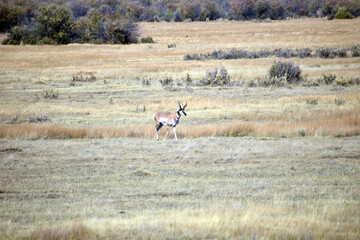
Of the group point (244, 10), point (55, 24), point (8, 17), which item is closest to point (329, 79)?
point (55, 24)

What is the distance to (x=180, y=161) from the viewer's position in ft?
42.8

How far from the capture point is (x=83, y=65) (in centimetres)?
4116

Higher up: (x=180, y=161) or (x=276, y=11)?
(x=276, y=11)

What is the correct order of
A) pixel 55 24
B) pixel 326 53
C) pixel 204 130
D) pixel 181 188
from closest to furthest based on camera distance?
1. pixel 181 188
2. pixel 204 130
3. pixel 326 53
4. pixel 55 24

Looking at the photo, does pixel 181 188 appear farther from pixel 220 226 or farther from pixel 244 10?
pixel 244 10

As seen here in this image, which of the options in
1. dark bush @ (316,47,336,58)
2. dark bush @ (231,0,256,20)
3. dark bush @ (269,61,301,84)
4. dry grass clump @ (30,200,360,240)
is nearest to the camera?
dry grass clump @ (30,200,360,240)

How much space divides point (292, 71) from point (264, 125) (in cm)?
1434

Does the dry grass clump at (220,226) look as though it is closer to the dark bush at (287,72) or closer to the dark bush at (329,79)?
the dark bush at (329,79)

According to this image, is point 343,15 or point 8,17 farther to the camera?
point 343,15

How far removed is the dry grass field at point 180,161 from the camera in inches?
303

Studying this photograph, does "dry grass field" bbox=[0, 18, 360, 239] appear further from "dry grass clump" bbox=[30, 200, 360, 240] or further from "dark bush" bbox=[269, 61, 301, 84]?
"dark bush" bbox=[269, 61, 301, 84]

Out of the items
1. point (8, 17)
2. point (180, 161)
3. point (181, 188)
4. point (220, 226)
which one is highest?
point (8, 17)

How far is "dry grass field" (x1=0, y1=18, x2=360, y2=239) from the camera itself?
771 cm

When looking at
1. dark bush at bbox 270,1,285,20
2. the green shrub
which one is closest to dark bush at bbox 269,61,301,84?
the green shrub
